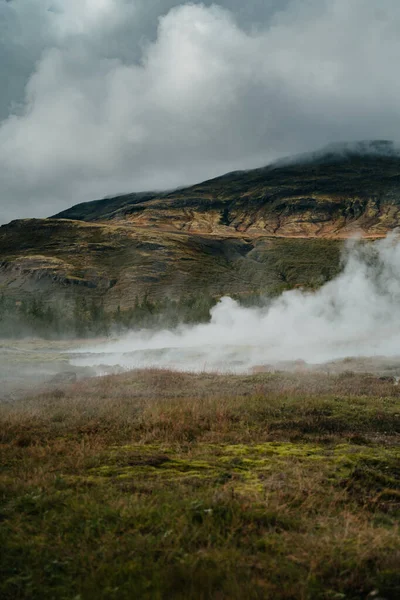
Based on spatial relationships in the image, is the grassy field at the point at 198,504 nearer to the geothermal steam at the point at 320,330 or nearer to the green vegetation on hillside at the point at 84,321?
the geothermal steam at the point at 320,330

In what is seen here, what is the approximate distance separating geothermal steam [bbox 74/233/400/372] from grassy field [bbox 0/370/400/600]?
913 inches

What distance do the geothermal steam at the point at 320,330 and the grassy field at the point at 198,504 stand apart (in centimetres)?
2319

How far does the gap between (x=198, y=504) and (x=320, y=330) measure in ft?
146

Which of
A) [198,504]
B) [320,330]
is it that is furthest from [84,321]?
[198,504]

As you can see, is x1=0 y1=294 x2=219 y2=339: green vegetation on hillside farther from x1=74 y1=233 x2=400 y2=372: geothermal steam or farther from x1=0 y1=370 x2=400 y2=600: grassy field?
x1=0 y1=370 x2=400 y2=600: grassy field

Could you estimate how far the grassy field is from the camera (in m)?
5.18

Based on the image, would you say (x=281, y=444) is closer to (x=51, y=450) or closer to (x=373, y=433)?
(x=373, y=433)

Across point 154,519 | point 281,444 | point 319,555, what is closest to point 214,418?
point 281,444

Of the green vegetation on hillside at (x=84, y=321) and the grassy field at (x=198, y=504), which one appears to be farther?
the green vegetation on hillside at (x=84, y=321)

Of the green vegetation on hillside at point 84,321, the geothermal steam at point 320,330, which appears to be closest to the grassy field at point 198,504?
the geothermal steam at point 320,330

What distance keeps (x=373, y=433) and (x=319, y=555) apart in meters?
8.60

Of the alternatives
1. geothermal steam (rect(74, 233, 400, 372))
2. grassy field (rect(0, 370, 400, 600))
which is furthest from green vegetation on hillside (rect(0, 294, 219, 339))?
grassy field (rect(0, 370, 400, 600))

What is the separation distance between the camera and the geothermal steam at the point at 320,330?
1646 inches

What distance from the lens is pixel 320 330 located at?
163 feet
